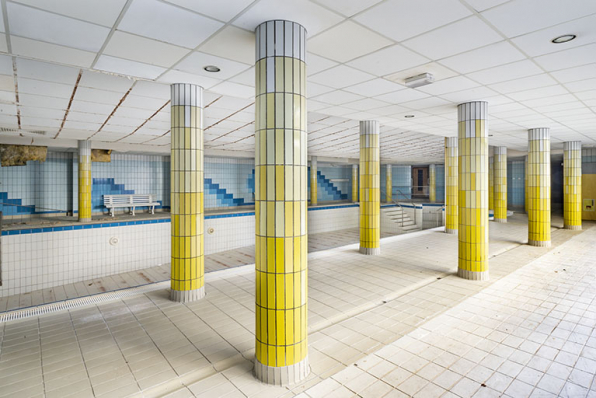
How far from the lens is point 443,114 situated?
23.2ft

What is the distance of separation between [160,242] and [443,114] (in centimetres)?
818

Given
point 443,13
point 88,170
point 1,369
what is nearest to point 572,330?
point 443,13

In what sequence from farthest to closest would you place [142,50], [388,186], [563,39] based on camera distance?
[388,186] → [142,50] → [563,39]

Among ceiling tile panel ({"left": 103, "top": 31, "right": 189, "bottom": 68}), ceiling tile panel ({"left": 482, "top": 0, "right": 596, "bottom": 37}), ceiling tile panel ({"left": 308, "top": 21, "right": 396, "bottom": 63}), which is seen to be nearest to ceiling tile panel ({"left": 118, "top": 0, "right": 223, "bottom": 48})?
ceiling tile panel ({"left": 103, "top": 31, "right": 189, "bottom": 68})

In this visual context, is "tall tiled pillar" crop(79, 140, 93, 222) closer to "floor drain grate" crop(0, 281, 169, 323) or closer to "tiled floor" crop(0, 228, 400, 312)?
"tiled floor" crop(0, 228, 400, 312)

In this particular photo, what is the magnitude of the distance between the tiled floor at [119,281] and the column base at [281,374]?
415 centimetres

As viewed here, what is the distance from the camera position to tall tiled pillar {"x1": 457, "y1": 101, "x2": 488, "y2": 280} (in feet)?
19.4

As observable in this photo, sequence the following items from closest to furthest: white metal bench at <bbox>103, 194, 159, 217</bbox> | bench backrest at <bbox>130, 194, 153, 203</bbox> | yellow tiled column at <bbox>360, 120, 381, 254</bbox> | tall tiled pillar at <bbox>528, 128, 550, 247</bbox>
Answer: yellow tiled column at <bbox>360, 120, 381, 254</bbox> < tall tiled pillar at <bbox>528, 128, 550, 247</bbox> < white metal bench at <bbox>103, 194, 159, 217</bbox> < bench backrest at <bbox>130, 194, 153, 203</bbox>

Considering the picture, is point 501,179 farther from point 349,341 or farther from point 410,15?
point 410,15

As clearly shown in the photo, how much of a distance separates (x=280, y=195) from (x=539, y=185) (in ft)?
30.2

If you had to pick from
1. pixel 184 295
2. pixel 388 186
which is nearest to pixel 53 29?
pixel 184 295

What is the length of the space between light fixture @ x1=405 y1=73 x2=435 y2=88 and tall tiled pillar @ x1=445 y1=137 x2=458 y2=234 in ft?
23.7

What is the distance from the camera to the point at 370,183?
26.0 feet

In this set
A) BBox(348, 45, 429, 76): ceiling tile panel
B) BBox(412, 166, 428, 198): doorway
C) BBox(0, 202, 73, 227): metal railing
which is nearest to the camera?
BBox(348, 45, 429, 76): ceiling tile panel
